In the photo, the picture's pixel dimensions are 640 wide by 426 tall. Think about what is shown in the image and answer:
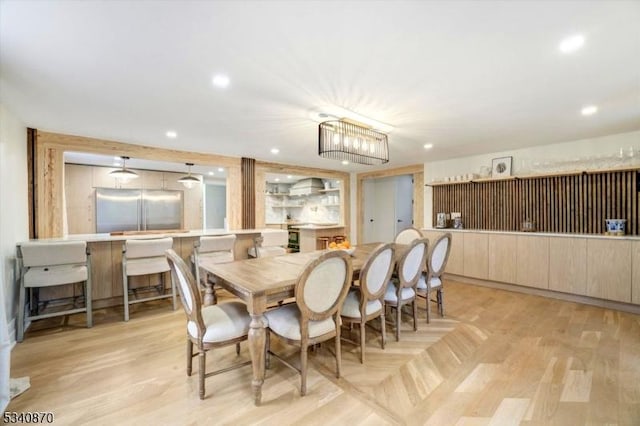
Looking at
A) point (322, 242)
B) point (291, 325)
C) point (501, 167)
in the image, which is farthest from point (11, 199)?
point (501, 167)

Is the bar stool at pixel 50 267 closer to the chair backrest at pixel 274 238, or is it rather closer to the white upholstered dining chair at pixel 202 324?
the white upholstered dining chair at pixel 202 324

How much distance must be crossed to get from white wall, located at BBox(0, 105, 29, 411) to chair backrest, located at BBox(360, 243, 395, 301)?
3.02 metres

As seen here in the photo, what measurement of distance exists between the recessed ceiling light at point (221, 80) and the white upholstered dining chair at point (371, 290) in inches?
71.6

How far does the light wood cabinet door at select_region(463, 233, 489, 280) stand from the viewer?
466 cm

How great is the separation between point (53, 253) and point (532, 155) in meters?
6.70

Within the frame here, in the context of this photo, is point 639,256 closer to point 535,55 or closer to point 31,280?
point 535,55

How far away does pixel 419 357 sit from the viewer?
238 centimetres

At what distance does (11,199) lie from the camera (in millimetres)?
2799

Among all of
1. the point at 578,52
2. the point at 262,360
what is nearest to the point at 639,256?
the point at 578,52

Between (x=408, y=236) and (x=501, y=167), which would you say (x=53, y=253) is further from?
(x=501, y=167)

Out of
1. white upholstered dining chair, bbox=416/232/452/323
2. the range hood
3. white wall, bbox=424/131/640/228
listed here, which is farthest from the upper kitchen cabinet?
white upholstered dining chair, bbox=416/232/452/323

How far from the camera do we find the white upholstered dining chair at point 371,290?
89.3 inches

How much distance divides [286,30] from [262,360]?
2.04 meters

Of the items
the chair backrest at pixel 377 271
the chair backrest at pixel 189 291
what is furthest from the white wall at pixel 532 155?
the chair backrest at pixel 189 291
